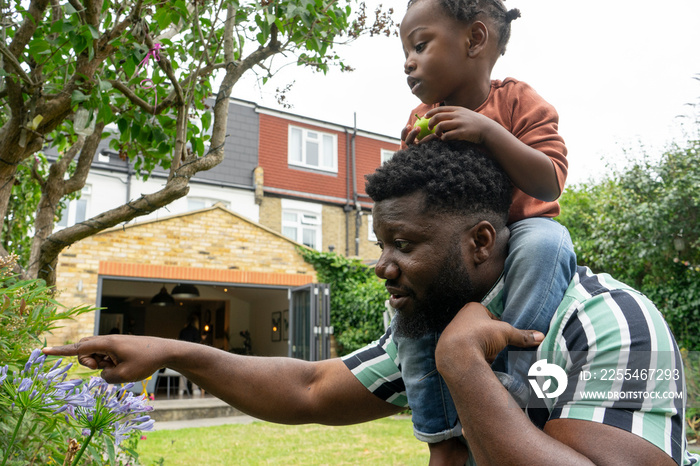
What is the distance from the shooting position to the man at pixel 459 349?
3.48 ft

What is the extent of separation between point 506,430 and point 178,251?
1138cm

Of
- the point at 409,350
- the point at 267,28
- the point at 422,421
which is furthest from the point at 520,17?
the point at 267,28

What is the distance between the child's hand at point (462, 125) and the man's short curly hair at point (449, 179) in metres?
0.04

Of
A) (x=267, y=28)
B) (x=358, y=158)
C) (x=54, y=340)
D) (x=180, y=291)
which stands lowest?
(x=54, y=340)

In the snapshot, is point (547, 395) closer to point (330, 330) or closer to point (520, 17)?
point (520, 17)

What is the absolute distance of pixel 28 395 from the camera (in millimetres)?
1142

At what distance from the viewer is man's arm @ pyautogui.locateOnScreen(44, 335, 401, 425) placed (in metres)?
1.58

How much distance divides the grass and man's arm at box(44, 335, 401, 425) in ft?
13.9

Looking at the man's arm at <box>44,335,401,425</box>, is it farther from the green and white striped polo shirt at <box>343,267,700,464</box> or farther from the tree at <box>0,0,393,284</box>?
the tree at <box>0,0,393,284</box>

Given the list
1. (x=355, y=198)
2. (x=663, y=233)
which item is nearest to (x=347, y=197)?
(x=355, y=198)

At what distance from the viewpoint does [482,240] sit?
141 centimetres

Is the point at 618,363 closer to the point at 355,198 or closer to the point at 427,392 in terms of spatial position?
the point at 427,392

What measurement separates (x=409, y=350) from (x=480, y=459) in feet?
1.76

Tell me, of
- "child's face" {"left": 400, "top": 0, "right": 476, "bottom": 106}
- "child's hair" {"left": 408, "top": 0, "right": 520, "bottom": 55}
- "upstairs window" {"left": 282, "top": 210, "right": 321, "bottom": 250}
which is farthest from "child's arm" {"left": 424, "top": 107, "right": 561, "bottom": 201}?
"upstairs window" {"left": 282, "top": 210, "right": 321, "bottom": 250}
